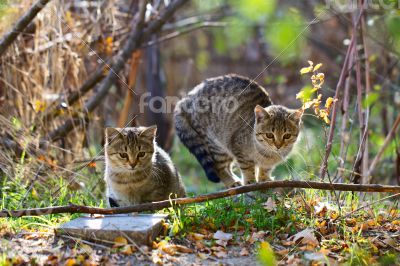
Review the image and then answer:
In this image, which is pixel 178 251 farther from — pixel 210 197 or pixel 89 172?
pixel 89 172

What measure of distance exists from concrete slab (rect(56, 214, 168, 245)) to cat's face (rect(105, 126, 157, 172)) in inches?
34.0

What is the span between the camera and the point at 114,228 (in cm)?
308

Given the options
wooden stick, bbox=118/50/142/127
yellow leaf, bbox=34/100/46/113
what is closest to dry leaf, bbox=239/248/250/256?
yellow leaf, bbox=34/100/46/113

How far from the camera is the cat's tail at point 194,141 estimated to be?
512 cm

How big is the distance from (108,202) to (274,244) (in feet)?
5.20

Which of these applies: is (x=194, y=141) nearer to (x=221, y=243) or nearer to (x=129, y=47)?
(x=129, y=47)

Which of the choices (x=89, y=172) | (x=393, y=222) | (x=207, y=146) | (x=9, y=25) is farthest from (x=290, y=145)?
(x=9, y=25)

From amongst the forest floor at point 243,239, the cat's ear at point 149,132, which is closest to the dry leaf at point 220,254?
the forest floor at point 243,239

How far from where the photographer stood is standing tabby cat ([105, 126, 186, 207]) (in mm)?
4086

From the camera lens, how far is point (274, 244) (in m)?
3.22

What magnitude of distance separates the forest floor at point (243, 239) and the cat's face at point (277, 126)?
2.99 feet

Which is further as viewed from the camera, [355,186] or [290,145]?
[290,145]

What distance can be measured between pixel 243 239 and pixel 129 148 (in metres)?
1.29

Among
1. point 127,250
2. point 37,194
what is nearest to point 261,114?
point 37,194
